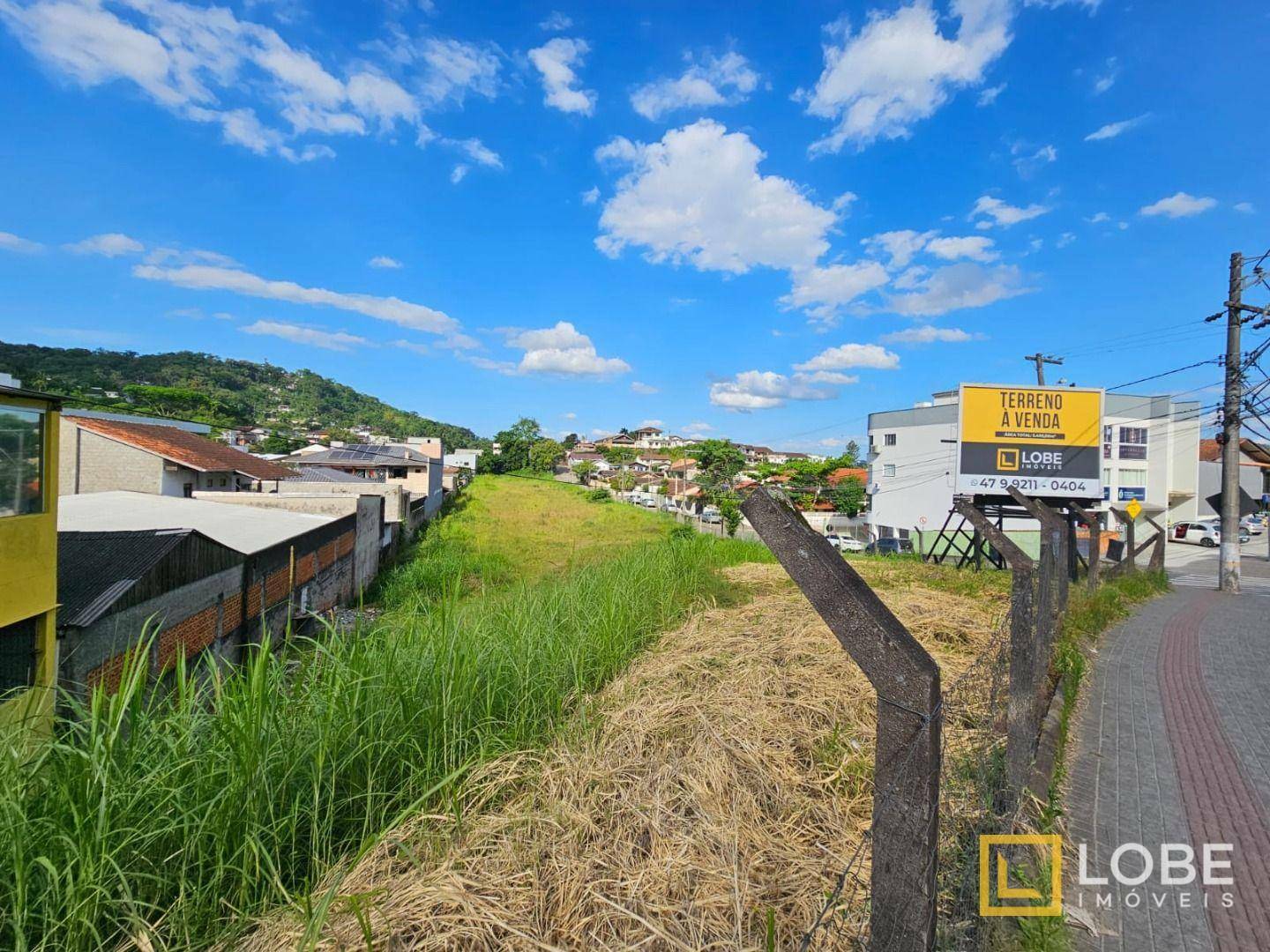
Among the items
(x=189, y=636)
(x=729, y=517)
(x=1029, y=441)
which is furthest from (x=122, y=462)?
(x=1029, y=441)

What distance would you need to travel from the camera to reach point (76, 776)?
1.93 metres

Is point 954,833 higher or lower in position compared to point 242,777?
lower

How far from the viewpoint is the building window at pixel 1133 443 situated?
98.5 ft

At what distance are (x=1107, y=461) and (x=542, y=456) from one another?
5898 cm

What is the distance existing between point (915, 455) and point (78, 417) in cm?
3490

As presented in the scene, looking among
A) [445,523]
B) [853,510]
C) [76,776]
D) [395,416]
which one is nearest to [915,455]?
[853,510]

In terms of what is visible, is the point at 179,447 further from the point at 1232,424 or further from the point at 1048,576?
the point at 1232,424

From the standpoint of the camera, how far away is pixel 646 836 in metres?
2.37

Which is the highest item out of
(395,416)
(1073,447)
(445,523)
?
(395,416)

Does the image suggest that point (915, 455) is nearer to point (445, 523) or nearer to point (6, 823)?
point (445, 523)

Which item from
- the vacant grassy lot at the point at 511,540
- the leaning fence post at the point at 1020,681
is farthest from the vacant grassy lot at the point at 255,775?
the leaning fence post at the point at 1020,681

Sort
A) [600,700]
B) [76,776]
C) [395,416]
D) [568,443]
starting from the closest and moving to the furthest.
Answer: [76,776] → [600,700] → [568,443] → [395,416]

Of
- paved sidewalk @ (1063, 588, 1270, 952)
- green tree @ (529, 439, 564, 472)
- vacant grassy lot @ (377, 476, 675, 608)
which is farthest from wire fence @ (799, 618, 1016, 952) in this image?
green tree @ (529, 439, 564, 472)

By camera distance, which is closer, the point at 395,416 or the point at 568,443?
the point at 568,443
